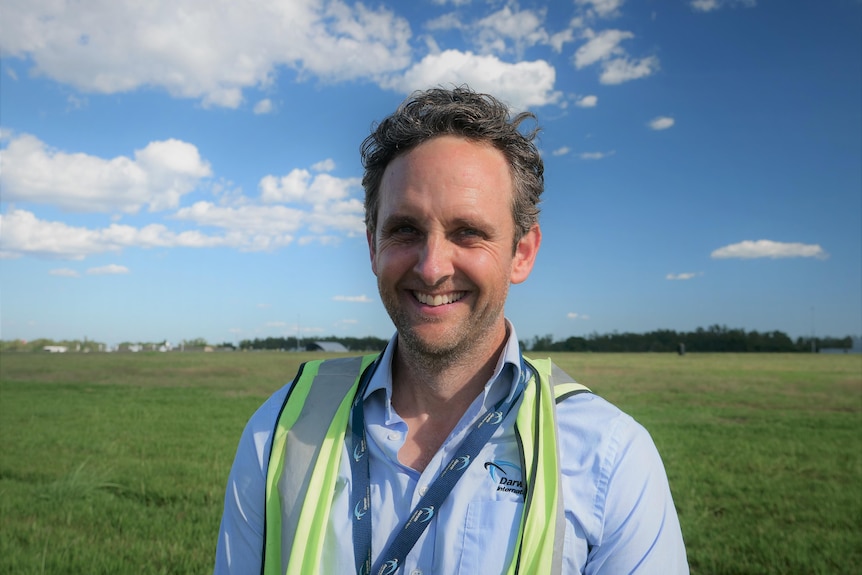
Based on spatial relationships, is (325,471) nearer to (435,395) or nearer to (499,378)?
(435,395)

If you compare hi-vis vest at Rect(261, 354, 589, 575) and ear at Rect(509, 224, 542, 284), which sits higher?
ear at Rect(509, 224, 542, 284)

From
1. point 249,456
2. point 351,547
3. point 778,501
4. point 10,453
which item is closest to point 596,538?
point 351,547

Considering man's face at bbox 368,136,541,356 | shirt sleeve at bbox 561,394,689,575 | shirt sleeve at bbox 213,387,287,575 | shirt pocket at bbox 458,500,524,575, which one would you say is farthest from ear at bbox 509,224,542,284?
shirt sleeve at bbox 213,387,287,575

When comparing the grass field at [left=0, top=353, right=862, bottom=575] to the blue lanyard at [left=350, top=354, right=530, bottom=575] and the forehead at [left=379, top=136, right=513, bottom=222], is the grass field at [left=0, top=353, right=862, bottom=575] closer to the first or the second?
Answer: the blue lanyard at [left=350, top=354, right=530, bottom=575]

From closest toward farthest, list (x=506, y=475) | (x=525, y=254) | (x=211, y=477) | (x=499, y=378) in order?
1. (x=506, y=475)
2. (x=499, y=378)
3. (x=525, y=254)
4. (x=211, y=477)

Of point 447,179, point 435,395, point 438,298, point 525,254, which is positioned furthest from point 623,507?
point 447,179

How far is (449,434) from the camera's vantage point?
2.36 metres

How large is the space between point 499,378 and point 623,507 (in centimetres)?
63

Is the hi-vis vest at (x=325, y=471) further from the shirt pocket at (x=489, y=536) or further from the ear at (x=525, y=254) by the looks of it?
the ear at (x=525, y=254)

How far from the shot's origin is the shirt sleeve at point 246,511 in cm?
233

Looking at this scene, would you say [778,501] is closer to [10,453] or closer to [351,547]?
[351,547]

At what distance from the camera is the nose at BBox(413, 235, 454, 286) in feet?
7.37

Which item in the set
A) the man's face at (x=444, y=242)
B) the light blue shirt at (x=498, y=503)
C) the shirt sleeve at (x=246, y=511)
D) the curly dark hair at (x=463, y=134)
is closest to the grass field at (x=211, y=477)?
the shirt sleeve at (x=246, y=511)

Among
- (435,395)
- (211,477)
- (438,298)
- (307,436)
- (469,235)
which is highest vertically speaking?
(469,235)
